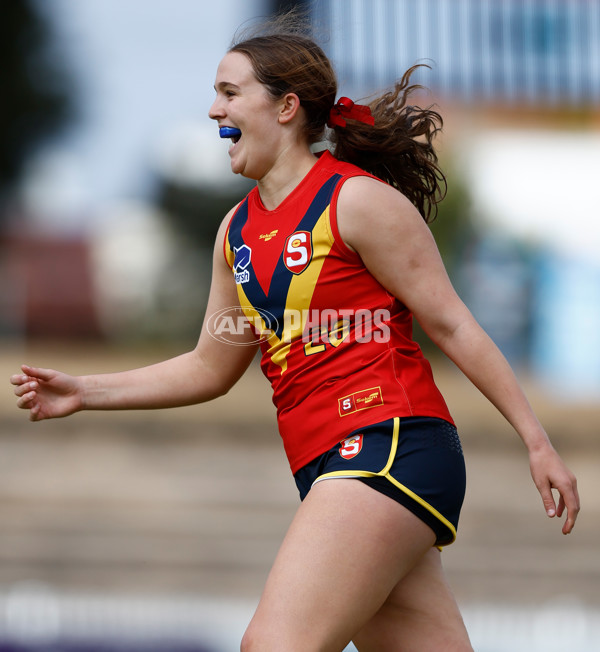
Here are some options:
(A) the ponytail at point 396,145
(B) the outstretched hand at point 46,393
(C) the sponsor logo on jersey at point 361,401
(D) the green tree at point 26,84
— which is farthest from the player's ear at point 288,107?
(D) the green tree at point 26,84

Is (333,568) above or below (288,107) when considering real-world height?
below

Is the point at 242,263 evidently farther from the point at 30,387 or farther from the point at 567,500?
the point at 567,500

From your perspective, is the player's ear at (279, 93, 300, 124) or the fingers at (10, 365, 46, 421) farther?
the fingers at (10, 365, 46, 421)

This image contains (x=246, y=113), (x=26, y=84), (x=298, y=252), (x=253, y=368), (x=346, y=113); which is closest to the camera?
(x=298, y=252)

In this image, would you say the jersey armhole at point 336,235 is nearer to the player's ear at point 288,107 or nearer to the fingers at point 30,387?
the player's ear at point 288,107

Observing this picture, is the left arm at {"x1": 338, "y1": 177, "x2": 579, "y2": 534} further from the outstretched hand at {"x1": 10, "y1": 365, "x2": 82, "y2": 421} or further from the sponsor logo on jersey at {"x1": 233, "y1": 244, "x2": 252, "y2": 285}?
the outstretched hand at {"x1": 10, "y1": 365, "x2": 82, "y2": 421}

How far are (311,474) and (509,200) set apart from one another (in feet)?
46.1

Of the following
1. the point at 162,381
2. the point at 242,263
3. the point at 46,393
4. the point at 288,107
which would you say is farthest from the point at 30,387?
the point at 288,107

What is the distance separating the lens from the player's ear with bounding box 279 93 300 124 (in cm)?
245

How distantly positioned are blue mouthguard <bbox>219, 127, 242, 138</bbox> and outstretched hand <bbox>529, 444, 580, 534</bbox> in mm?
981

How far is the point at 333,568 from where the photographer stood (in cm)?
210

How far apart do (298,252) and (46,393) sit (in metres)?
0.77

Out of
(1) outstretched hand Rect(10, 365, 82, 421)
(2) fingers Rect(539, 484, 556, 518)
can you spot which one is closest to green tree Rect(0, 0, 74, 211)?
(1) outstretched hand Rect(10, 365, 82, 421)

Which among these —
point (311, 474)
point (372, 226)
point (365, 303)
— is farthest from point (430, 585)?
point (372, 226)
